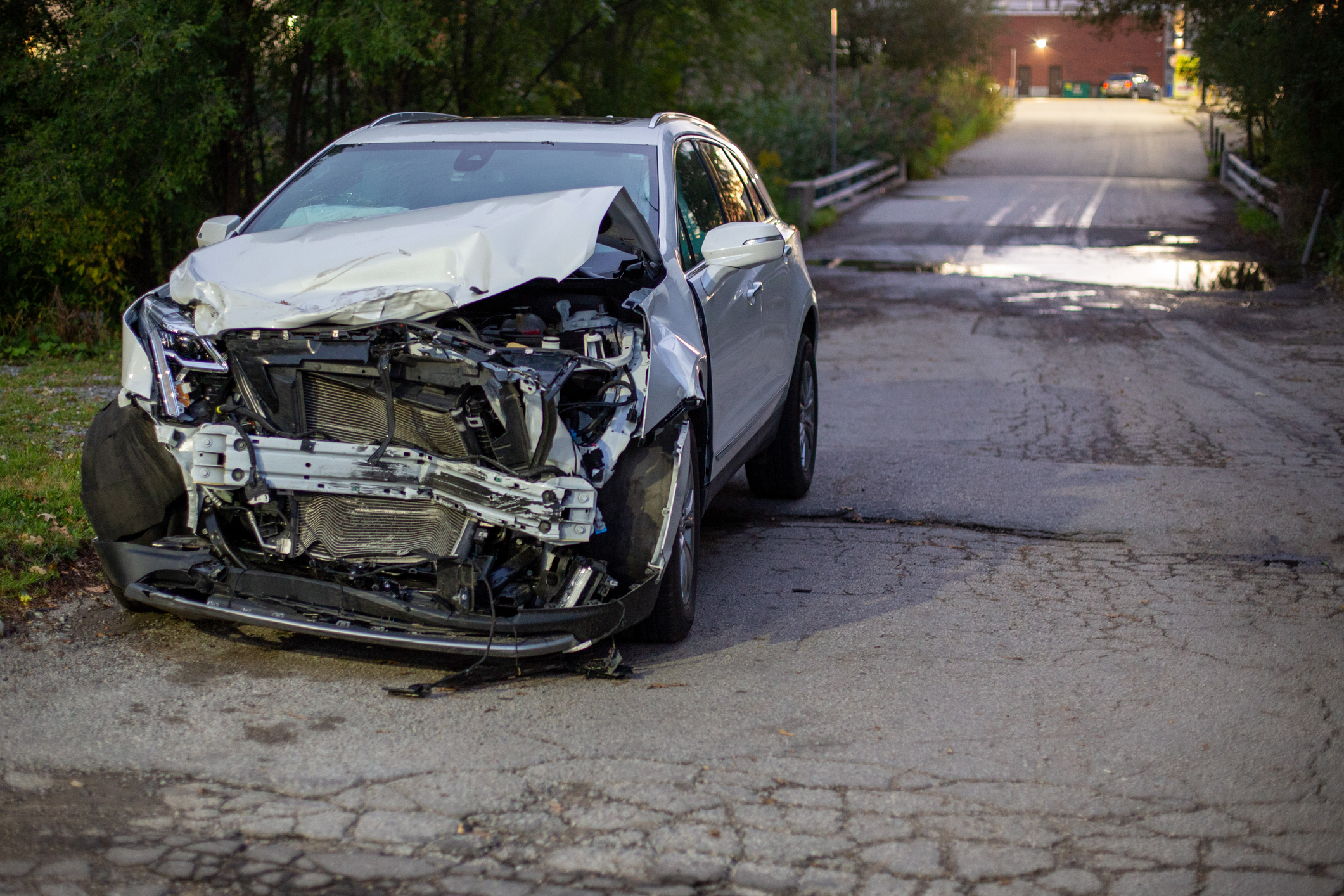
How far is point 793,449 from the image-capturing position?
6.94 m

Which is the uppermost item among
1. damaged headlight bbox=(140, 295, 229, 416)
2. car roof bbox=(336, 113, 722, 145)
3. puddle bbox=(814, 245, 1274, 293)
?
car roof bbox=(336, 113, 722, 145)

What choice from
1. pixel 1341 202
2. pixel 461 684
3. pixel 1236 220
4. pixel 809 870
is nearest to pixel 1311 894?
pixel 809 870

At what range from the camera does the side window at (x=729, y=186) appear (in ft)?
21.2

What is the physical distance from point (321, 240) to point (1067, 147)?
4480 cm

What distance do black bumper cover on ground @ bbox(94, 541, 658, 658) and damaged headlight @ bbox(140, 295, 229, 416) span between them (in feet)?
1.76

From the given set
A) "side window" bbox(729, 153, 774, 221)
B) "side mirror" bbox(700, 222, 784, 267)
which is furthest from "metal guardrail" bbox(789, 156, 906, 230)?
"side mirror" bbox(700, 222, 784, 267)

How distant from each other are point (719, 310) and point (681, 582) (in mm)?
1280

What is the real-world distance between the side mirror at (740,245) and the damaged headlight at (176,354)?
6.67 feet

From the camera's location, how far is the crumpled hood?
4.14 metres

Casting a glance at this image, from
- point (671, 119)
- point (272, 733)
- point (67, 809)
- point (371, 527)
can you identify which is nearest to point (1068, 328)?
point (671, 119)

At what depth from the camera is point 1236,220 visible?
24375 millimetres

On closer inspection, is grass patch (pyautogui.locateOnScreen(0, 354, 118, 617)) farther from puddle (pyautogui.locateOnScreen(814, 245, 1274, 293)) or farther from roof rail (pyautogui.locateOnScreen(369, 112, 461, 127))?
puddle (pyautogui.locateOnScreen(814, 245, 1274, 293))

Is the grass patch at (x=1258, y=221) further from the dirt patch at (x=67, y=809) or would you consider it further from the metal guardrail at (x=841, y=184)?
the dirt patch at (x=67, y=809)

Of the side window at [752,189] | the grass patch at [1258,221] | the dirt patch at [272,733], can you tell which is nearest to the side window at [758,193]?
the side window at [752,189]
